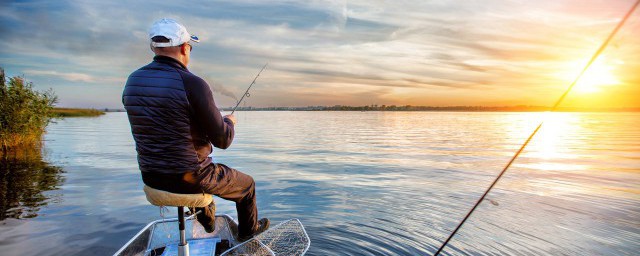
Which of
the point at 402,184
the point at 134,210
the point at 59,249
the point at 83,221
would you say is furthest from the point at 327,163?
the point at 59,249

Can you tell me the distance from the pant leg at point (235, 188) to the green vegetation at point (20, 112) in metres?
20.0

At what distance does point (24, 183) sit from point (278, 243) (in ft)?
37.2

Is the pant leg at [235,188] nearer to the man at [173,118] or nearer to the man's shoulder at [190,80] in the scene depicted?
the man at [173,118]

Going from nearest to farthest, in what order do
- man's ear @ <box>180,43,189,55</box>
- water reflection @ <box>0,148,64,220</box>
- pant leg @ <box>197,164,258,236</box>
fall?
man's ear @ <box>180,43,189,55</box> → pant leg @ <box>197,164,258,236</box> → water reflection @ <box>0,148,64,220</box>

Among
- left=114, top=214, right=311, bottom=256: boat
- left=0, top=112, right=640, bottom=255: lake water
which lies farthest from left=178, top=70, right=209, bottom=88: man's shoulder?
left=0, top=112, right=640, bottom=255: lake water

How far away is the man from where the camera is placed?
12.7ft

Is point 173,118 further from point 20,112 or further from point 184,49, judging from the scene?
point 20,112

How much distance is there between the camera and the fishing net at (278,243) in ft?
18.1

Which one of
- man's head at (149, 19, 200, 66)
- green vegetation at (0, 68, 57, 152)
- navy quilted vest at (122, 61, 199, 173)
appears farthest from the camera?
green vegetation at (0, 68, 57, 152)

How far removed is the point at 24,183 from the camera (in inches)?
507

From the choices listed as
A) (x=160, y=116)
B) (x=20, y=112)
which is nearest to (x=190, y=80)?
(x=160, y=116)

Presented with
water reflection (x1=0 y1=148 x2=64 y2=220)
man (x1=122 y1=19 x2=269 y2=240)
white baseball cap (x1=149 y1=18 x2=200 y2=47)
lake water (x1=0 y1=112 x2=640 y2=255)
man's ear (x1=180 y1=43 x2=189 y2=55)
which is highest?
white baseball cap (x1=149 y1=18 x2=200 y2=47)

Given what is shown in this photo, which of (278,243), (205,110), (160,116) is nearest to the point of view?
(160,116)

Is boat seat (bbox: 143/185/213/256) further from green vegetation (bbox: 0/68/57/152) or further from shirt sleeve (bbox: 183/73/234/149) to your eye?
green vegetation (bbox: 0/68/57/152)
